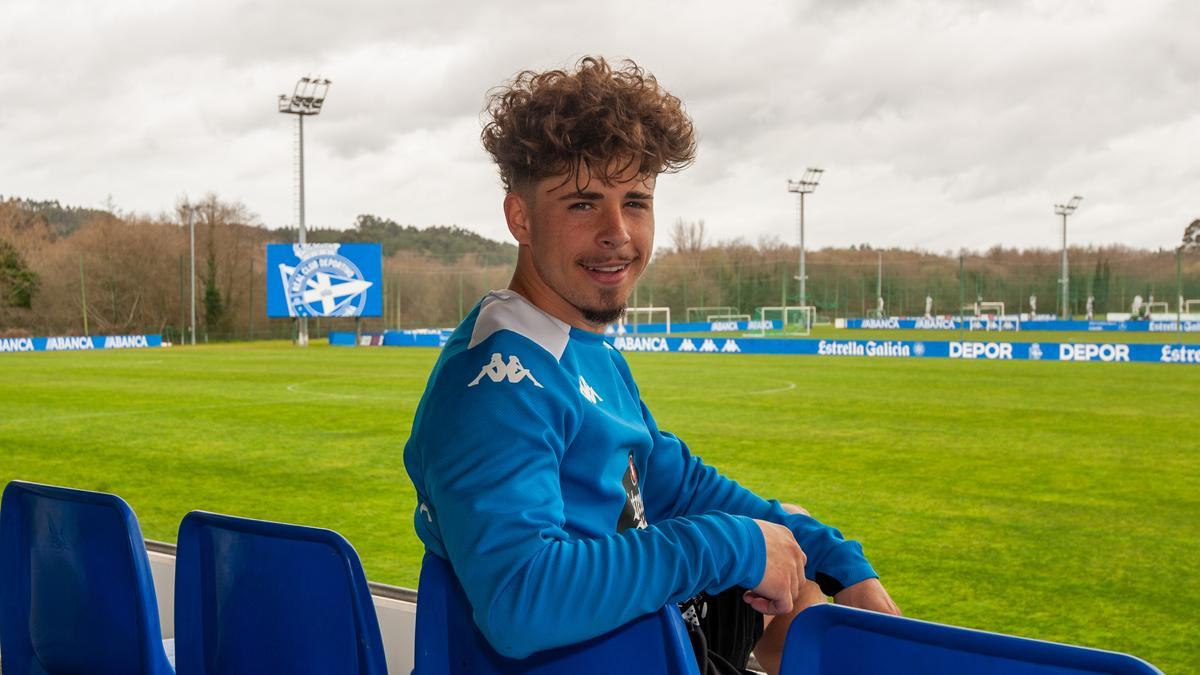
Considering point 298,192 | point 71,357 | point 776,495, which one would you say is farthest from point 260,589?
point 298,192

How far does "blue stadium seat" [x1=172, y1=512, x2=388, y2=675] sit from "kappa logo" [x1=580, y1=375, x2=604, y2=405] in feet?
1.07

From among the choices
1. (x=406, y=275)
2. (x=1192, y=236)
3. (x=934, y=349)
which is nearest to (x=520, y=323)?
(x=934, y=349)

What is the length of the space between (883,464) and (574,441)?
22.2ft

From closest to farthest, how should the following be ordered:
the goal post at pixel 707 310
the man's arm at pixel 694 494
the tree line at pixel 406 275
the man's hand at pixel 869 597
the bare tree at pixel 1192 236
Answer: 1. the man's hand at pixel 869 597
2. the man's arm at pixel 694 494
3. the tree line at pixel 406 275
4. the goal post at pixel 707 310
5. the bare tree at pixel 1192 236

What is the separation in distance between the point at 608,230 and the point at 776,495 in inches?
214

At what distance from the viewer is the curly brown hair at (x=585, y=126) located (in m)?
1.34

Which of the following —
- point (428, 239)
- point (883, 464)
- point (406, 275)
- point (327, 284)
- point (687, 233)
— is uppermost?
point (687, 233)

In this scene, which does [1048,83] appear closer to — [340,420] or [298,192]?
[298,192]

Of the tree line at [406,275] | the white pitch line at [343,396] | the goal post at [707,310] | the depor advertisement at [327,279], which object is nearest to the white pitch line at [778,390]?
the white pitch line at [343,396]

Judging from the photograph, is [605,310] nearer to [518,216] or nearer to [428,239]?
[518,216]

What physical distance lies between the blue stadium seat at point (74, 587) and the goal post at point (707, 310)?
3679 centimetres

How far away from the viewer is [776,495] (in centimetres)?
662

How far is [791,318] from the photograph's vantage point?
126 feet

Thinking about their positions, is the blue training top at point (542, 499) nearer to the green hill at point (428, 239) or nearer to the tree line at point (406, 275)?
the tree line at point (406, 275)
